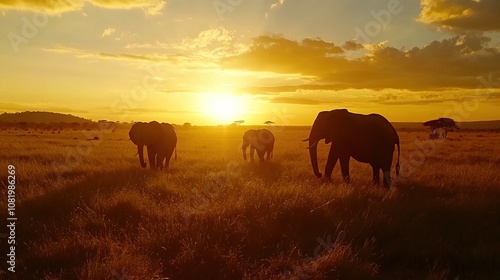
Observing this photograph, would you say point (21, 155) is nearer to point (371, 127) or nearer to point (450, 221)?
point (371, 127)

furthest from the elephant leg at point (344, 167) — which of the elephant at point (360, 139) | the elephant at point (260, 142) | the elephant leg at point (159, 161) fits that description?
the elephant at point (260, 142)

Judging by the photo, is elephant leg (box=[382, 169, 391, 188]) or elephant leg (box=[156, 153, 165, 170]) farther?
elephant leg (box=[156, 153, 165, 170])

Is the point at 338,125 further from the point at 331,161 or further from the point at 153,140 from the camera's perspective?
the point at 153,140

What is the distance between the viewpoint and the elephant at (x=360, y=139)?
11859 millimetres

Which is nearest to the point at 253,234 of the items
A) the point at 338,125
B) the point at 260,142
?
the point at 338,125

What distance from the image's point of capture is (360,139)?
11.9 metres

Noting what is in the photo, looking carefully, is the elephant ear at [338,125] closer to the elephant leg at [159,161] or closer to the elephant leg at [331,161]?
the elephant leg at [331,161]

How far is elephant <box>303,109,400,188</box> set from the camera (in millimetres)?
11859

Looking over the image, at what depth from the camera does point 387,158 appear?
11.9m

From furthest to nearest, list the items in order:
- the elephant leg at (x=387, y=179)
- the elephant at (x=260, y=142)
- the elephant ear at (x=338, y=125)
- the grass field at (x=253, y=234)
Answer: the elephant at (x=260, y=142), the elephant ear at (x=338, y=125), the elephant leg at (x=387, y=179), the grass field at (x=253, y=234)

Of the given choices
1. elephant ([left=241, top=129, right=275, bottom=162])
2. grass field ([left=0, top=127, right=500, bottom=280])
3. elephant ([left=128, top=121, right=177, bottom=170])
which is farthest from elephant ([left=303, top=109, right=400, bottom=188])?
elephant ([left=241, top=129, right=275, bottom=162])

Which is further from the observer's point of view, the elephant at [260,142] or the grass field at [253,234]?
the elephant at [260,142]

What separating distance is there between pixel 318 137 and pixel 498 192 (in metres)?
5.07

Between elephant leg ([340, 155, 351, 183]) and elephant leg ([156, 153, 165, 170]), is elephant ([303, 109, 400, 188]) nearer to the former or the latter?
elephant leg ([340, 155, 351, 183])
